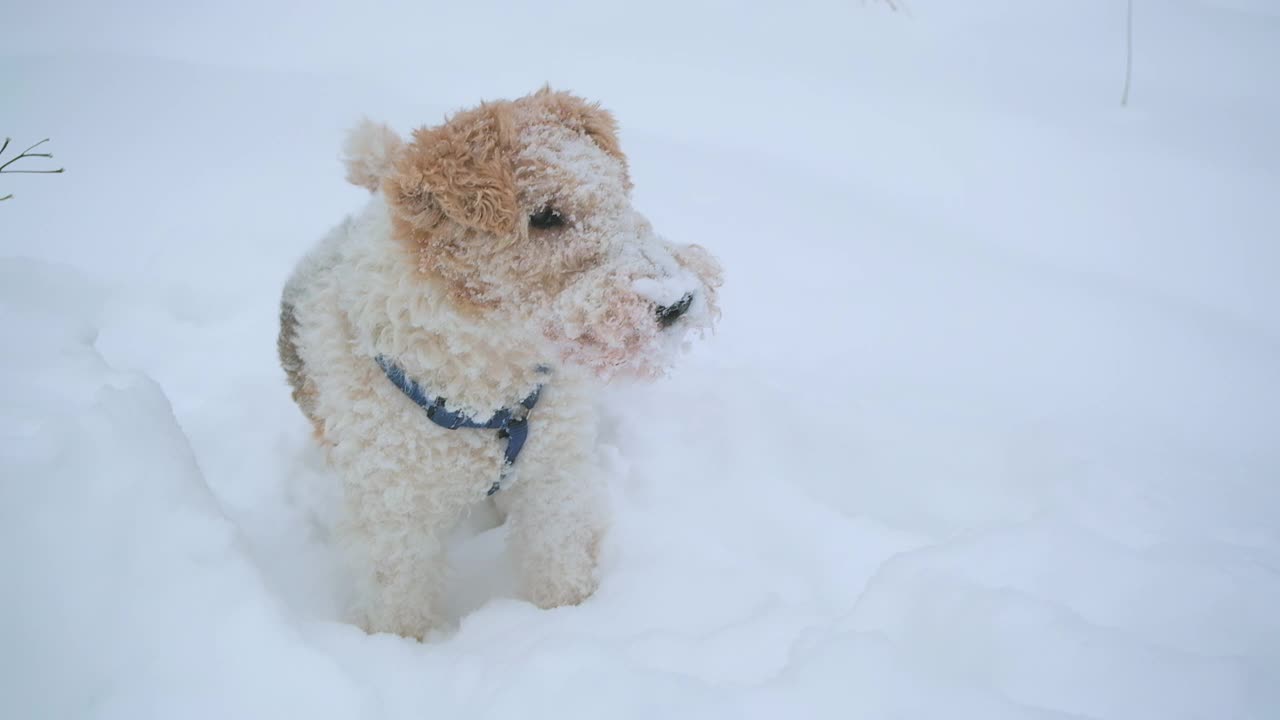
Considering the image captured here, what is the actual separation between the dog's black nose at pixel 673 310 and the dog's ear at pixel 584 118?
0.58m

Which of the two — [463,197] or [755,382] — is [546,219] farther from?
[755,382]

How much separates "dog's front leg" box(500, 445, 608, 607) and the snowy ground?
100mm

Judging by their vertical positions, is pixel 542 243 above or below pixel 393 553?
above

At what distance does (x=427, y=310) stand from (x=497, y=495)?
3.21 ft

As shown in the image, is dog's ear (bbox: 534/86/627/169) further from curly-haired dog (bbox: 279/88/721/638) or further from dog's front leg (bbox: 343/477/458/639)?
dog's front leg (bbox: 343/477/458/639)

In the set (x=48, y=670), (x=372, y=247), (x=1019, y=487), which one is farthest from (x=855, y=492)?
(x=48, y=670)

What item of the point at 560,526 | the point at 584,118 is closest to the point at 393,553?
the point at 560,526

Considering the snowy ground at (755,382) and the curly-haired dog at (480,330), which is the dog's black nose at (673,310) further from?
the snowy ground at (755,382)

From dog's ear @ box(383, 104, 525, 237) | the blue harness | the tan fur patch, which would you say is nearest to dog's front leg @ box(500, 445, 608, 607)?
the blue harness

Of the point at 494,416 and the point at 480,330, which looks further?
the point at 494,416

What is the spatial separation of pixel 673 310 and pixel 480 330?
556 mm

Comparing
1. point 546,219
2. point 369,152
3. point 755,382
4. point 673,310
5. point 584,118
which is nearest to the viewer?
point 673,310

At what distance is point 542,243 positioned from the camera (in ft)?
5.41

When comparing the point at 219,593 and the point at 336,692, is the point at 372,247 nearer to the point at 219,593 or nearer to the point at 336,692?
the point at 219,593
